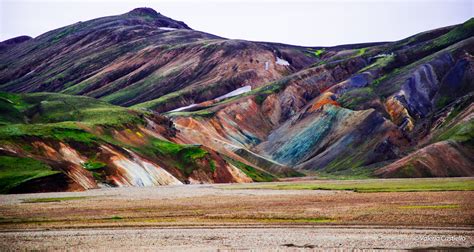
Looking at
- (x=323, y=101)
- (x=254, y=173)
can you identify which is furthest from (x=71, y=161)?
(x=323, y=101)

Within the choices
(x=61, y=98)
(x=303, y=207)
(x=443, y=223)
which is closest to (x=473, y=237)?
(x=443, y=223)

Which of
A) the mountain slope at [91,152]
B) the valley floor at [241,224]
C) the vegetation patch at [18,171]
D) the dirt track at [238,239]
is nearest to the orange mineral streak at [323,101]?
the mountain slope at [91,152]

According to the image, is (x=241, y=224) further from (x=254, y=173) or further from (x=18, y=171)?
(x=254, y=173)

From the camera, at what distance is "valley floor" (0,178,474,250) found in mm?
27984

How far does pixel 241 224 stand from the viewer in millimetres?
35438

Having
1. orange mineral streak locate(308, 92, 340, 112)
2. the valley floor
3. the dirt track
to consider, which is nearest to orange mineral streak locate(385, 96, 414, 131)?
orange mineral streak locate(308, 92, 340, 112)

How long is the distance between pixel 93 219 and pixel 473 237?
22.5 m

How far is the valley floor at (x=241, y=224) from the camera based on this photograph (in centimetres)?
2798

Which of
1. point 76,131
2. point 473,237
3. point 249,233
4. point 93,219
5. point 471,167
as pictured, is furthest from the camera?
point 471,167

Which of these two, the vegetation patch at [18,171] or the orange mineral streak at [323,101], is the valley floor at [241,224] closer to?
the vegetation patch at [18,171]

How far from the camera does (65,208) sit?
149 ft

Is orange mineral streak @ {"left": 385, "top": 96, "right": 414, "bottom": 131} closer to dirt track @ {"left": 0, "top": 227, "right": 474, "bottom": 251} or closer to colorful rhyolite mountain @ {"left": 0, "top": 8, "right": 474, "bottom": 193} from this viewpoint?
colorful rhyolite mountain @ {"left": 0, "top": 8, "right": 474, "bottom": 193}

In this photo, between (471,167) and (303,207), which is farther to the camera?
(471,167)

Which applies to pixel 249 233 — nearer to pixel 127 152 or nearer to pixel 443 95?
pixel 127 152
